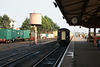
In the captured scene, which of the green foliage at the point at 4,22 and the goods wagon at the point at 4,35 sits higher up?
the green foliage at the point at 4,22

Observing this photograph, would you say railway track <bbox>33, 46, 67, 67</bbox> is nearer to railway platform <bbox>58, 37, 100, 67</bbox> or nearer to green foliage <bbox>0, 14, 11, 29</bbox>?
railway platform <bbox>58, 37, 100, 67</bbox>

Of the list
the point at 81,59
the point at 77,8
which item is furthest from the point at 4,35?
the point at 81,59

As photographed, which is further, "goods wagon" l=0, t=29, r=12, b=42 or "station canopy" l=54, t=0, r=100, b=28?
"goods wagon" l=0, t=29, r=12, b=42

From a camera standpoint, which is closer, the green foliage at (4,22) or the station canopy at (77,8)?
the station canopy at (77,8)

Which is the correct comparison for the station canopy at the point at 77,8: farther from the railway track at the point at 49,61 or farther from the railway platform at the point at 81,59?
A: the railway track at the point at 49,61

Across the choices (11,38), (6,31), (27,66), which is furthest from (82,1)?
(11,38)

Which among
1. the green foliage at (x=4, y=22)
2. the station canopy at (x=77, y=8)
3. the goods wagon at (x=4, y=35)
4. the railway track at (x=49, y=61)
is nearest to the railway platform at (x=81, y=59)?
the railway track at (x=49, y=61)

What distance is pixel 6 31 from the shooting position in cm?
2762

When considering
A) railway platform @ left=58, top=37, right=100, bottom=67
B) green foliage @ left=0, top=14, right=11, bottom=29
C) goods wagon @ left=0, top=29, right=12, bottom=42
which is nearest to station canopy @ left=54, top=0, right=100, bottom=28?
railway platform @ left=58, top=37, right=100, bottom=67

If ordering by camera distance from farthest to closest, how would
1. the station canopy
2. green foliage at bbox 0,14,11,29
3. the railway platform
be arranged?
green foliage at bbox 0,14,11,29 → the station canopy → the railway platform

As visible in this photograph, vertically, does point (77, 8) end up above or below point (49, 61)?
above

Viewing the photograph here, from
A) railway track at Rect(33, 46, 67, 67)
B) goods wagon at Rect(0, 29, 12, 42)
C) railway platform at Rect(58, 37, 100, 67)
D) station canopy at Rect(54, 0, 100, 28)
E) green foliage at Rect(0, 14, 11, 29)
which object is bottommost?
railway track at Rect(33, 46, 67, 67)

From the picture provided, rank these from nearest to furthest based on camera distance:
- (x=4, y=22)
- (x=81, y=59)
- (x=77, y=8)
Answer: (x=81, y=59)
(x=77, y=8)
(x=4, y=22)

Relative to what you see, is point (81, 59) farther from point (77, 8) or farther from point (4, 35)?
point (4, 35)
